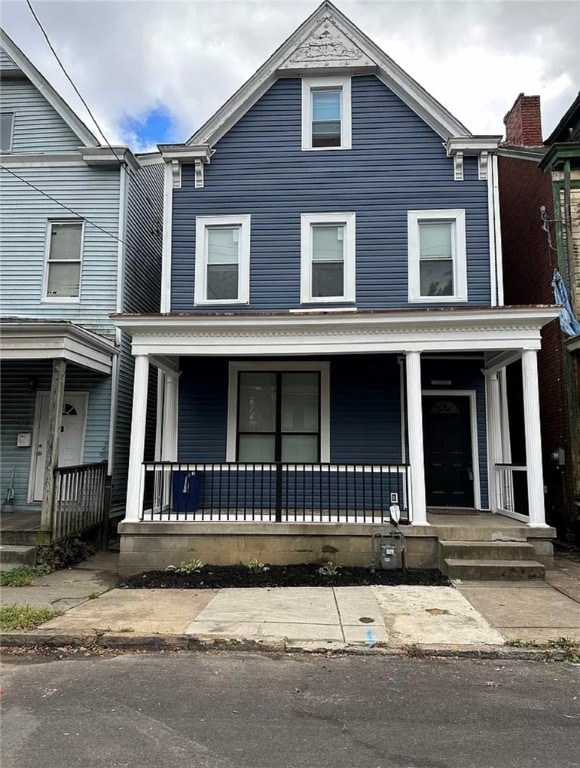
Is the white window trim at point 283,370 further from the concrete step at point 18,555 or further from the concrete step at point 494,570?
the concrete step at point 18,555

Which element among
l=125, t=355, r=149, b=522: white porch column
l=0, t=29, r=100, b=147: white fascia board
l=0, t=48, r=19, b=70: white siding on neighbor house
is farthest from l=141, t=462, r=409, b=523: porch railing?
l=0, t=48, r=19, b=70: white siding on neighbor house

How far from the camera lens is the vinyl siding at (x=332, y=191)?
9.69 meters

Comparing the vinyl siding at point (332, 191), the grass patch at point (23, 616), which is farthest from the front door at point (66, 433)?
the grass patch at point (23, 616)

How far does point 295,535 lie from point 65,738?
15.2 ft

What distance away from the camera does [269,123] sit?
1017cm

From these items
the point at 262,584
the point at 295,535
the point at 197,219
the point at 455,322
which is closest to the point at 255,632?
the point at 262,584

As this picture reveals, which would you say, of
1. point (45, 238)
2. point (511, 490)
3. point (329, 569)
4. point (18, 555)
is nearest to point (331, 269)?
point (511, 490)

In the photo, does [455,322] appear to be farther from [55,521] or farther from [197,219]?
[55,521]

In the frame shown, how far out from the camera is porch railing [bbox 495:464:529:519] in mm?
8906

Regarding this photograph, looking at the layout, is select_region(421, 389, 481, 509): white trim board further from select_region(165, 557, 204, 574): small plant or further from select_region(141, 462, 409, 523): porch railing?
select_region(165, 557, 204, 574): small plant

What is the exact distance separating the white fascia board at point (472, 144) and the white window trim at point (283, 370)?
452 centimetres

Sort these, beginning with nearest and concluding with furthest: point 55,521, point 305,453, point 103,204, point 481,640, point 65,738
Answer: point 65,738 < point 481,640 < point 55,521 < point 305,453 < point 103,204

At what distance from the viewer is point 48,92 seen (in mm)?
10953

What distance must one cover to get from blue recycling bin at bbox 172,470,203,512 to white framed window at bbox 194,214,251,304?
3.13 meters
